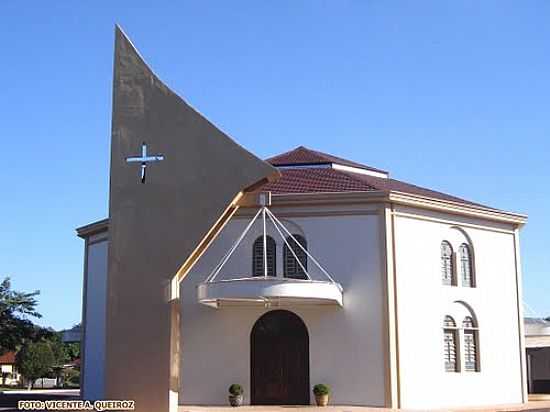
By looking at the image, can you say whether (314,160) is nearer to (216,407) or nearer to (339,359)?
(339,359)

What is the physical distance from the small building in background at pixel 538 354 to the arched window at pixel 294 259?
14.8 m

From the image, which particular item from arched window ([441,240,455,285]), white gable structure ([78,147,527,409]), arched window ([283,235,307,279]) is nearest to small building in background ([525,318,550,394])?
white gable structure ([78,147,527,409])

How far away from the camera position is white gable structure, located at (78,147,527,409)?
27.2m

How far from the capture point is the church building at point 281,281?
70.4 feet

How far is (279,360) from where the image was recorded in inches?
1087

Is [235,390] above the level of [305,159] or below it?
below

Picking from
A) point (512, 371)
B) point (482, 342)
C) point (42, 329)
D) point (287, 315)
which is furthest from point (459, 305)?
point (42, 329)

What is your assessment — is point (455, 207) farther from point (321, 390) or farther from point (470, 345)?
point (321, 390)

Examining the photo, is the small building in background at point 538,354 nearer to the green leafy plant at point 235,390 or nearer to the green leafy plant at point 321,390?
the green leafy plant at point 321,390

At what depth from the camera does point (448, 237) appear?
30.3m

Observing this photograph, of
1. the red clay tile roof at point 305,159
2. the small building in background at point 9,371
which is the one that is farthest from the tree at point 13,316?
the small building in background at point 9,371

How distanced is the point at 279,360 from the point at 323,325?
1926 millimetres

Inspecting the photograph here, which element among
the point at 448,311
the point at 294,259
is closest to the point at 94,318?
the point at 294,259

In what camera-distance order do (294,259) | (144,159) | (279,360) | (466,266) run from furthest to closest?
(466,266), (294,259), (279,360), (144,159)
